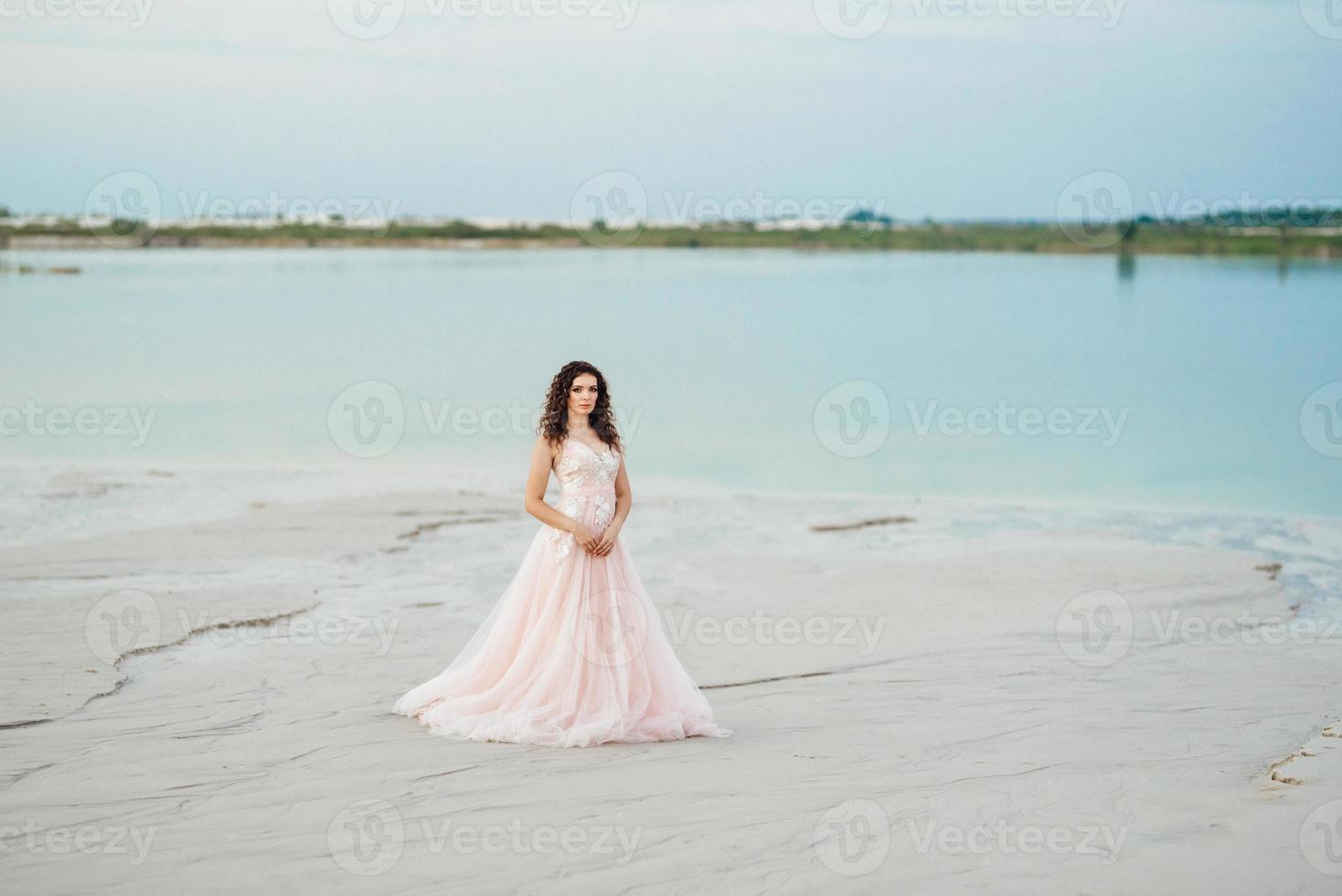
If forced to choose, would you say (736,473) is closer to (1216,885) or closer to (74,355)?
(1216,885)

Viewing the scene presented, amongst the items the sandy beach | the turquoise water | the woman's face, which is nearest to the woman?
the woman's face

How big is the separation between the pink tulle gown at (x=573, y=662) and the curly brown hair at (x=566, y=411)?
78mm

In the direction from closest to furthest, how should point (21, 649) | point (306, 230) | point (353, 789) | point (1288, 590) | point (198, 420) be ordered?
point (353, 789) < point (21, 649) < point (1288, 590) < point (198, 420) < point (306, 230)

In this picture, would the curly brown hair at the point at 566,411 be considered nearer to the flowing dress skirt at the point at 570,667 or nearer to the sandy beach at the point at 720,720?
the flowing dress skirt at the point at 570,667

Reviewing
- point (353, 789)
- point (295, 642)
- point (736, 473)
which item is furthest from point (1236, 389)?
point (353, 789)

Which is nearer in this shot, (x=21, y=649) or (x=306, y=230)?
(x=21, y=649)

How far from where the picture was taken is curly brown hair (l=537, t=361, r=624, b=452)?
6453 millimetres

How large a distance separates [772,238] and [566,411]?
9937 centimetres

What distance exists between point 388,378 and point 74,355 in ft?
22.9

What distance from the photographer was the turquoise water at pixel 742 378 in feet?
57.9

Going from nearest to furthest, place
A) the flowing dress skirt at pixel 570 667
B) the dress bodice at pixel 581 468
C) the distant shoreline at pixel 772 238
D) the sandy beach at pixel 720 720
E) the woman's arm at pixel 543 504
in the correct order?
1. the sandy beach at pixel 720 720
2. the flowing dress skirt at pixel 570 667
3. the woman's arm at pixel 543 504
4. the dress bodice at pixel 581 468
5. the distant shoreline at pixel 772 238

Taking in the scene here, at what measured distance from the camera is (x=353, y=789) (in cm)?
531

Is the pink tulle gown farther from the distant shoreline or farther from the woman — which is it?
the distant shoreline

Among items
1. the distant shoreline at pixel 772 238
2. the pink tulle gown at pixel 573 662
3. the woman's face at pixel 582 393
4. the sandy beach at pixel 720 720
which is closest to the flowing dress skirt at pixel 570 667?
the pink tulle gown at pixel 573 662
